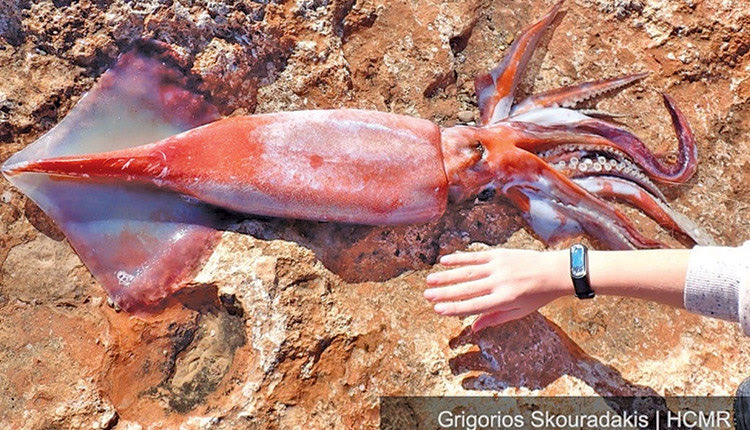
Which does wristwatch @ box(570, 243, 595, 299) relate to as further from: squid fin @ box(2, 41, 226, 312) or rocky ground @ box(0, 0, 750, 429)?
squid fin @ box(2, 41, 226, 312)

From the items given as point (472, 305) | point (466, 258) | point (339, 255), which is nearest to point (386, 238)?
point (339, 255)

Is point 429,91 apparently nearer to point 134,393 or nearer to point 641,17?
point 641,17

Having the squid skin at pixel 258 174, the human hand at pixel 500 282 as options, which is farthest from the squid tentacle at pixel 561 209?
the human hand at pixel 500 282

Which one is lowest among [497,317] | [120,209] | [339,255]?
[120,209]

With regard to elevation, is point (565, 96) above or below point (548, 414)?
above

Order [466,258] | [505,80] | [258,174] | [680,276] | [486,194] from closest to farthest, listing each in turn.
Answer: [680,276] → [466,258] → [258,174] → [486,194] → [505,80]

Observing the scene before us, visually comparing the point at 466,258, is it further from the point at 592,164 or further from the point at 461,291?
the point at 592,164

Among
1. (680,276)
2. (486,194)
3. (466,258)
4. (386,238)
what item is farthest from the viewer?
(486,194)

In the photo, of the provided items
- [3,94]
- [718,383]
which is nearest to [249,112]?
[3,94]
